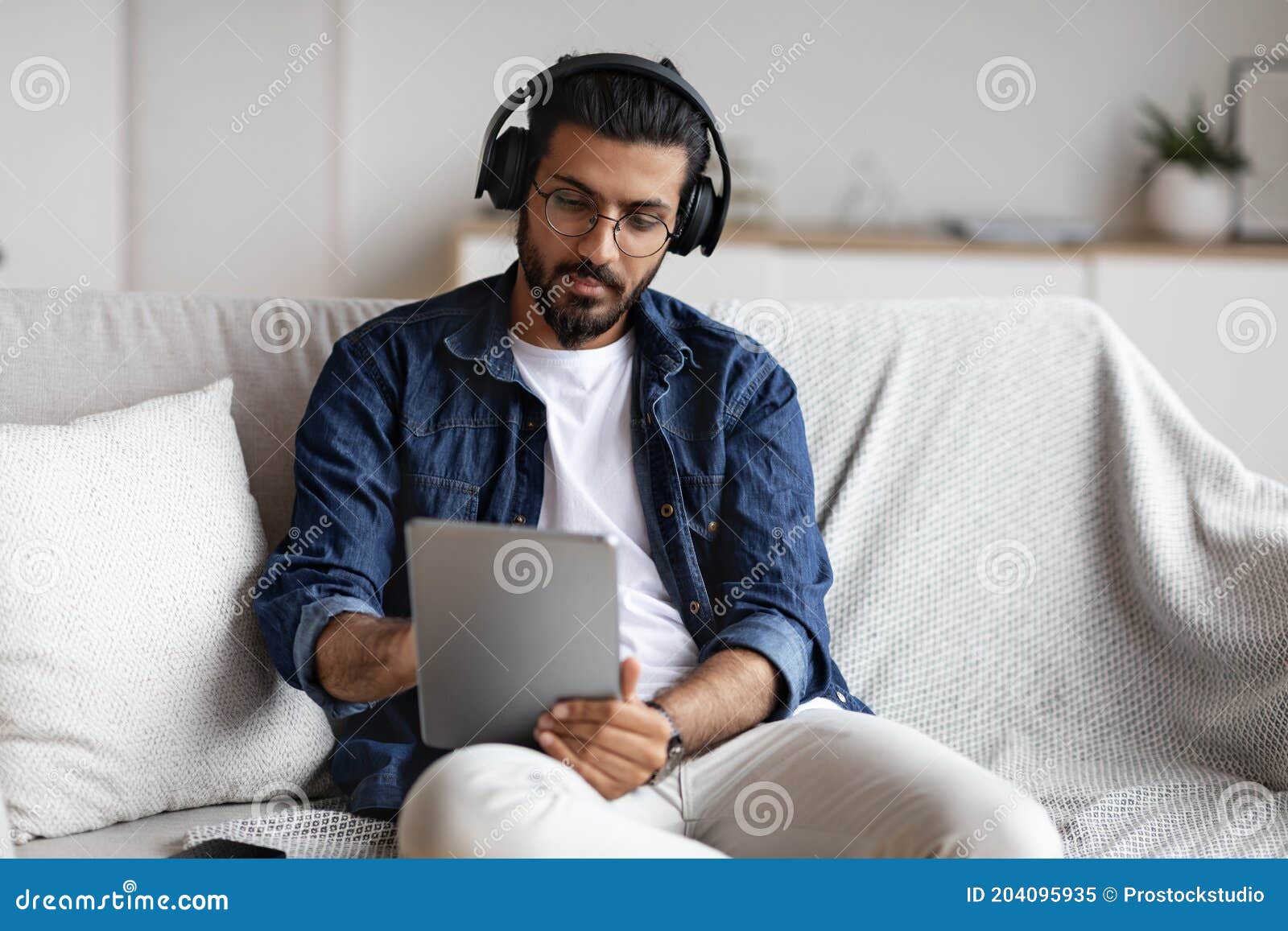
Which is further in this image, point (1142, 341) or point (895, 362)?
point (1142, 341)

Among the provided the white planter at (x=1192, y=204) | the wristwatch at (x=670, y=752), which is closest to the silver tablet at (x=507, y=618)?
the wristwatch at (x=670, y=752)

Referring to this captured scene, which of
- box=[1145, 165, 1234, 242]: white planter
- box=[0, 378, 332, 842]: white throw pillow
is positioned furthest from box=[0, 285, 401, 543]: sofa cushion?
box=[1145, 165, 1234, 242]: white planter

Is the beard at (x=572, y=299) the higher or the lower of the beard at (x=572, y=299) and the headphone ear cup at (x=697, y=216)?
the lower

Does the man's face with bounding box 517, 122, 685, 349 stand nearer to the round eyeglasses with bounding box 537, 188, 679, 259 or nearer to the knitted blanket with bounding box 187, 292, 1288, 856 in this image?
the round eyeglasses with bounding box 537, 188, 679, 259

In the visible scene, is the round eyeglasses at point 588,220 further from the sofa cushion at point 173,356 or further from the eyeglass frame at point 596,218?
the sofa cushion at point 173,356

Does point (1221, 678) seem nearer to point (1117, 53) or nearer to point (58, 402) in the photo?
point (58, 402)

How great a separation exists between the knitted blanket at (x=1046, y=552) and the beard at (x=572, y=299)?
0.28 metres

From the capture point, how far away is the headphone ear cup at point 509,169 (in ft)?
4.47

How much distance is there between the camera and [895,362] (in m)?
1.62

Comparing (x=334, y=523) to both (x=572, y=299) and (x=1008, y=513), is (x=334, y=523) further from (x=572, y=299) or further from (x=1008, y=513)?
(x=1008, y=513)

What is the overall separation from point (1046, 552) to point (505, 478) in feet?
2.25

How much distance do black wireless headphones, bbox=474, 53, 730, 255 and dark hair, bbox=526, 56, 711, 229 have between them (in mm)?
13
